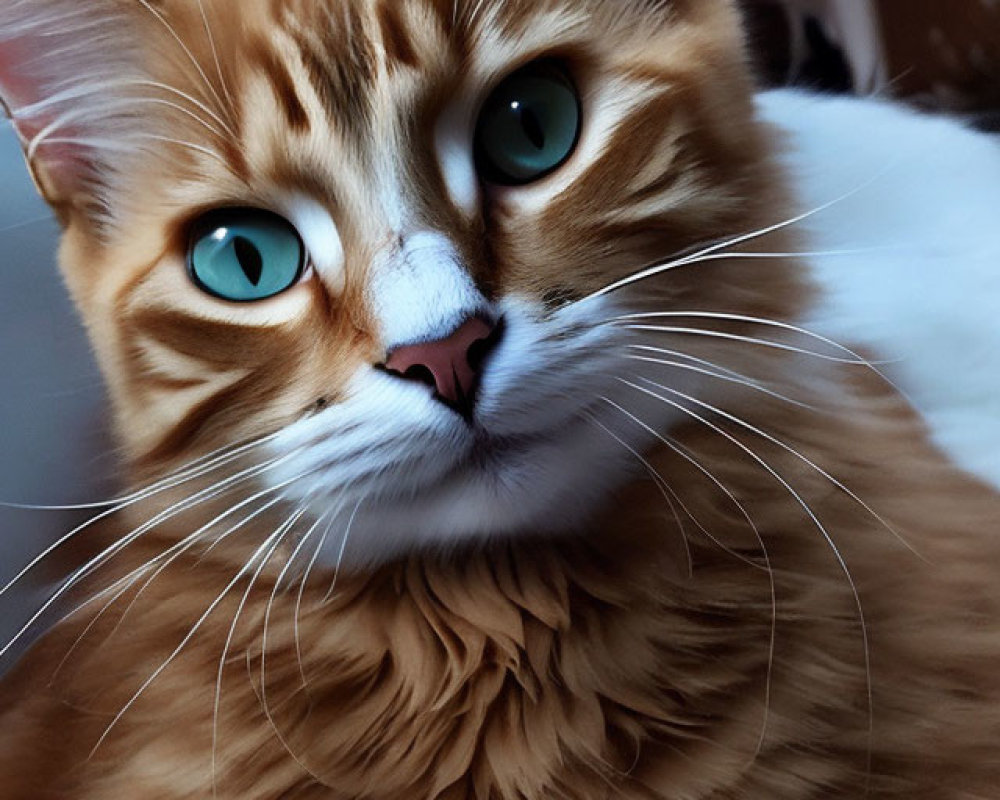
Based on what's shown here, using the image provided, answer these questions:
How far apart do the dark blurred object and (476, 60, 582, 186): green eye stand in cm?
33

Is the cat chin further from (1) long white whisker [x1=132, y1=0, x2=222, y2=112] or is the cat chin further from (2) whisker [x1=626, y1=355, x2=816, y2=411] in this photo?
(1) long white whisker [x1=132, y1=0, x2=222, y2=112]

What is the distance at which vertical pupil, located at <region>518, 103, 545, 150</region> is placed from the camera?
58 centimetres

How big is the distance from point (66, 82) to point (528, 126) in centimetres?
29

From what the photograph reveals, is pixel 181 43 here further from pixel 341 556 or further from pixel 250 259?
pixel 341 556

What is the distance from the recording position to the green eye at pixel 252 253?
578 millimetres

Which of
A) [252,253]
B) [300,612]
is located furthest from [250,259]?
[300,612]

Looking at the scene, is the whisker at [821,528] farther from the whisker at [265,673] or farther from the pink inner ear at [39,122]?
the pink inner ear at [39,122]

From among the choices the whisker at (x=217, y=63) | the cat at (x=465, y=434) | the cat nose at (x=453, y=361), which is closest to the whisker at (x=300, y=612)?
the cat at (x=465, y=434)

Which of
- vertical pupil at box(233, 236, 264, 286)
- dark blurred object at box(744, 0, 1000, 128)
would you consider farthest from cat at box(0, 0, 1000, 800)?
dark blurred object at box(744, 0, 1000, 128)

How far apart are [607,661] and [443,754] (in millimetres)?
110

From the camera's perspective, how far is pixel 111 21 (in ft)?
1.99

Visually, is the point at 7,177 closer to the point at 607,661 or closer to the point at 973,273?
the point at 607,661

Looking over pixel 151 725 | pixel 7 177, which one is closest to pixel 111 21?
pixel 7 177

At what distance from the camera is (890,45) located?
2.81 ft
